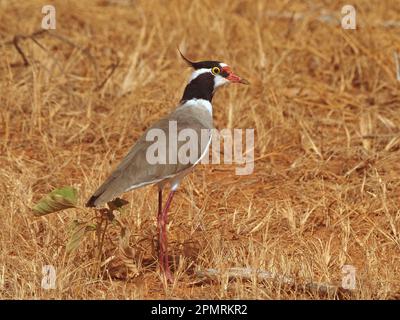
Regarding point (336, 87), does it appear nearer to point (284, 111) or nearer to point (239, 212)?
point (284, 111)

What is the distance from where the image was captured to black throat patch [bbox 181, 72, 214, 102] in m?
5.78

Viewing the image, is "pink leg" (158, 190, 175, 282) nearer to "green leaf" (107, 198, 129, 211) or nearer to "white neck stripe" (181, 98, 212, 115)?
"green leaf" (107, 198, 129, 211)

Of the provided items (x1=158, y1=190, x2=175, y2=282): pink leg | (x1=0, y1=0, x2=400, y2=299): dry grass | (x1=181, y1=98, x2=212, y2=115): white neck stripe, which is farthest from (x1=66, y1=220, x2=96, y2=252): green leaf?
(x1=181, y1=98, x2=212, y2=115): white neck stripe

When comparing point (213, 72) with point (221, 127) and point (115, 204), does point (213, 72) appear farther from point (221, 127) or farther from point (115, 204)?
point (221, 127)

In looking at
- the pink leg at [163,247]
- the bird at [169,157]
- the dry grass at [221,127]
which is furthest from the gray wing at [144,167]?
the dry grass at [221,127]

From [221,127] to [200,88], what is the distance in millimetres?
1739

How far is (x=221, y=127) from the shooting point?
7.51 meters

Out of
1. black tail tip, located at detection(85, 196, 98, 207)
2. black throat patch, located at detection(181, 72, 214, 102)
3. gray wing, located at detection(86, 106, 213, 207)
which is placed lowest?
black tail tip, located at detection(85, 196, 98, 207)

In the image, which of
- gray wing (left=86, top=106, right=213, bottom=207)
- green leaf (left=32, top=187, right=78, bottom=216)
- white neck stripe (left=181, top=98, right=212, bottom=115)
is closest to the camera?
green leaf (left=32, top=187, right=78, bottom=216)

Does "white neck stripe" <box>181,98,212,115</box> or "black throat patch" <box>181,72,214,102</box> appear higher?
"black throat patch" <box>181,72,214,102</box>

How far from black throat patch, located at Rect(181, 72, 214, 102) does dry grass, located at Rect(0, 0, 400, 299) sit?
0.70m

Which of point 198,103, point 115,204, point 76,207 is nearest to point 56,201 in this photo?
point 76,207

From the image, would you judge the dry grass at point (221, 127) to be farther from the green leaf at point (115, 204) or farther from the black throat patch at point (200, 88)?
the black throat patch at point (200, 88)
